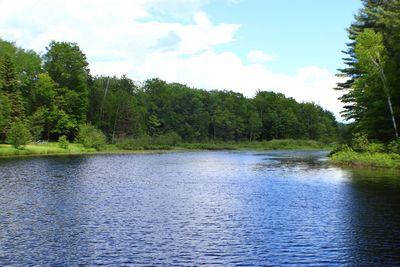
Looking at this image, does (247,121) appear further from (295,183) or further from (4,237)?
(4,237)

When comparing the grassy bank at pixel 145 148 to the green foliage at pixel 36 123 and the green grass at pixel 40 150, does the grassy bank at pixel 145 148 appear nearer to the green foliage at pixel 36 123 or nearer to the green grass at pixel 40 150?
the green grass at pixel 40 150

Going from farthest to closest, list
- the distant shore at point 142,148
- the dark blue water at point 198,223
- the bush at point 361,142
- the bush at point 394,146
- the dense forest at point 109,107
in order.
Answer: the dense forest at point 109,107 < the distant shore at point 142,148 < the bush at point 361,142 < the bush at point 394,146 < the dark blue water at point 198,223

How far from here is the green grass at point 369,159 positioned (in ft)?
179

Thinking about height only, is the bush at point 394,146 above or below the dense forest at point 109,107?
below

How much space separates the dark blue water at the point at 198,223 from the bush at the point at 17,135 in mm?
41996

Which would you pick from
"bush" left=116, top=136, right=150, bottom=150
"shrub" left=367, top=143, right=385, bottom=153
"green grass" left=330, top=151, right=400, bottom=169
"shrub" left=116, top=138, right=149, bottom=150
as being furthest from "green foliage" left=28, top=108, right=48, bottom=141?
"shrub" left=367, top=143, right=385, bottom=153

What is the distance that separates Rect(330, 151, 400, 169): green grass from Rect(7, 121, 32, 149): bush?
59.5 meters

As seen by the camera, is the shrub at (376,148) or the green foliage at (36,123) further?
the green foliage at (36,123)

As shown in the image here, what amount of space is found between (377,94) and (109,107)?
92896 millimetres

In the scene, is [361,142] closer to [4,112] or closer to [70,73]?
[4,112]

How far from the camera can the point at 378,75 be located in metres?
62.8

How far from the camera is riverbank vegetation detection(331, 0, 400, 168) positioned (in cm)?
5694

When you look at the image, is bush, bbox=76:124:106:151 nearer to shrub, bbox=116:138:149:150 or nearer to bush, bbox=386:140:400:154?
shrub, bbox=116:138:149:150

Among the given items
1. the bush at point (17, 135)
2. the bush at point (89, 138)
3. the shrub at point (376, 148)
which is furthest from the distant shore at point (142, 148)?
the shrub at point (376, 148)
